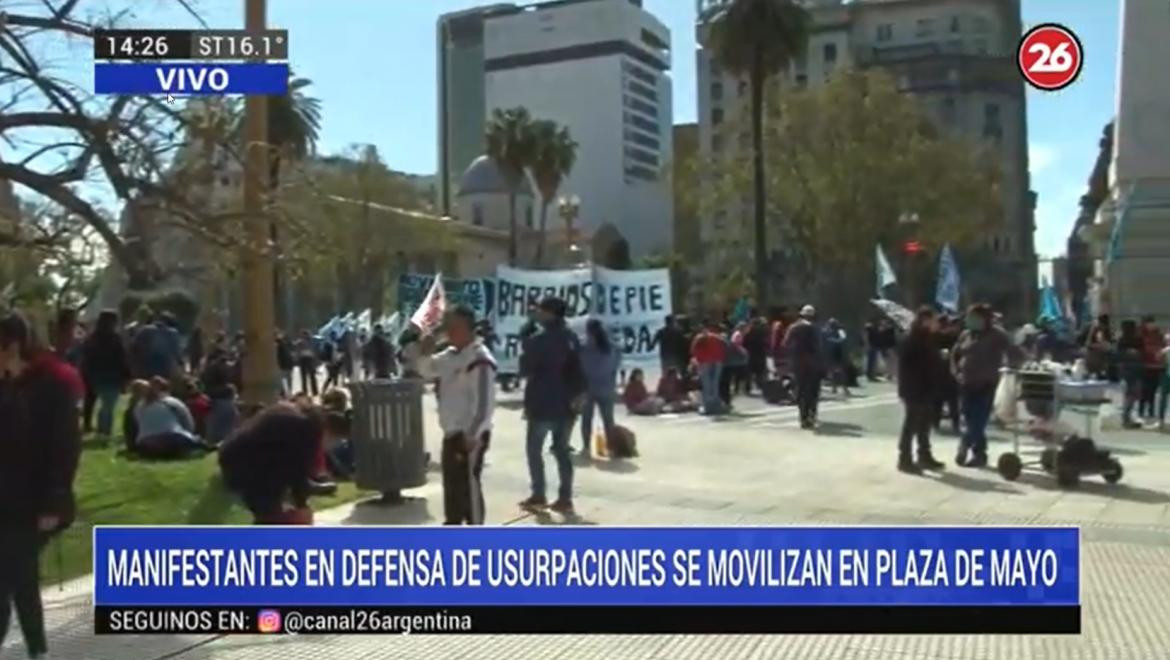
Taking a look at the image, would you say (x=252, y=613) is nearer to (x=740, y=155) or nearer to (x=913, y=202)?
(x=913, y=202)

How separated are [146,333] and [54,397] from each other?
1116cm

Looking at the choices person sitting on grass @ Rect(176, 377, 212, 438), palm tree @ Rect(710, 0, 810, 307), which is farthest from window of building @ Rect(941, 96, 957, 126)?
person sitting on grass @ Rect(176, 377, 212, 438)

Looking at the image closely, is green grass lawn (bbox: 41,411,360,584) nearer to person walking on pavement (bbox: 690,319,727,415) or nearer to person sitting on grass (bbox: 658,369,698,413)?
person walking on pavement (bbox: 690,319,727,415)

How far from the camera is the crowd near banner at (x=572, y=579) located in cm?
468

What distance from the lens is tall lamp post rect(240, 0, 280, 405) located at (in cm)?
992

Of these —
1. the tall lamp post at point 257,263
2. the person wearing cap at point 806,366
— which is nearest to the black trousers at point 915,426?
the person wearing cap at point 806,366

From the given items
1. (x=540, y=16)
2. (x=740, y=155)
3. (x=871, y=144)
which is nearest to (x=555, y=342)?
(x=871, y=144)

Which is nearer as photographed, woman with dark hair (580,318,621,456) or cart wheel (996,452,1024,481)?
cart wheel (996,452,1024,481)

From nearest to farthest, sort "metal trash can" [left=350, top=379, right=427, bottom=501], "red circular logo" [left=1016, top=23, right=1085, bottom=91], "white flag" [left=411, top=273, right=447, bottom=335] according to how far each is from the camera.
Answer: "red circular logo" [left=1016, top=23, right=1085, bottom=91] → "metal trash can" [left=350, top=379, right=427, bottom=501] → "white flag" [left=411, top=273, right=447, bottom=335]

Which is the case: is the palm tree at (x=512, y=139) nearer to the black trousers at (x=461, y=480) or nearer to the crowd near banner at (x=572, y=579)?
the black trousers at (x=461, y=480)

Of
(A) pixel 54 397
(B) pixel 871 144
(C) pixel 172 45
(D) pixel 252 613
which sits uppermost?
(B) pixel 871 144

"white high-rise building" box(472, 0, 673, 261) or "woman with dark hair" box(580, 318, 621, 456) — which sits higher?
"white high-rise building" box(472, 0, 673, 261)

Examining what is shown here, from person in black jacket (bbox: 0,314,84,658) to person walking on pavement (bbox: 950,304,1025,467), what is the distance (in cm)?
920

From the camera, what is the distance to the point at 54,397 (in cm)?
546
